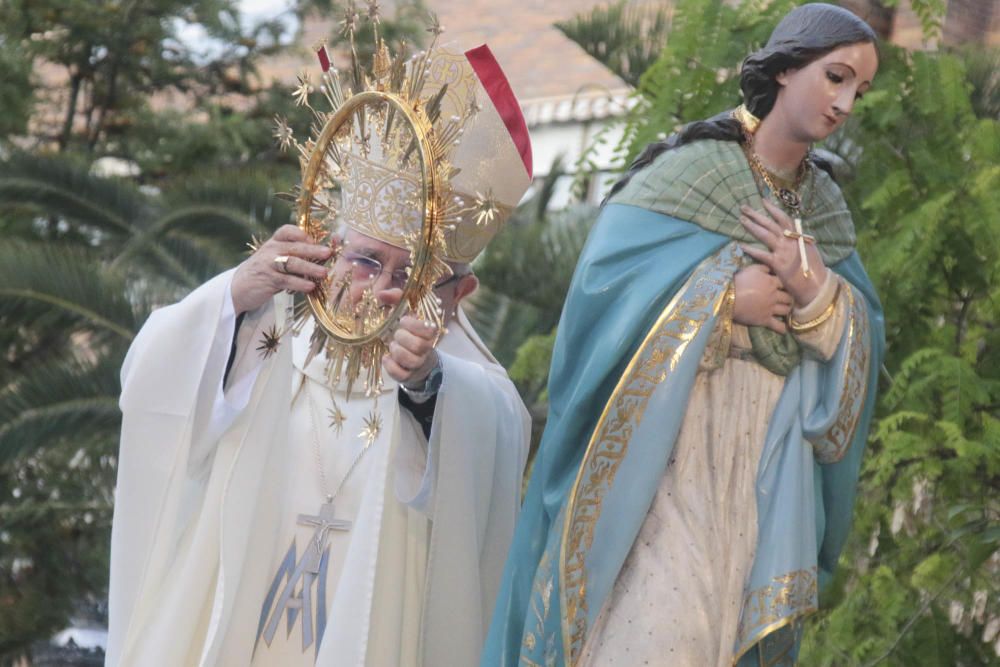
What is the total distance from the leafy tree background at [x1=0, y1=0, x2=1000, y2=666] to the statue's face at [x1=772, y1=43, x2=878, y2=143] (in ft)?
6.21

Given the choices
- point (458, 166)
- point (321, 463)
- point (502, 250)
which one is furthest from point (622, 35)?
point (321, 463)

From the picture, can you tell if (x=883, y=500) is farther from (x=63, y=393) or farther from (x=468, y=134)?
(x=63, y=393)

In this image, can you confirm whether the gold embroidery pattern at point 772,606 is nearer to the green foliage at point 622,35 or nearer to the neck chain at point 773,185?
the neck chain at point 773,185

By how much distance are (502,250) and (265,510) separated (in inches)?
190

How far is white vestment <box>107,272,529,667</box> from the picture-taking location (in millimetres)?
6266

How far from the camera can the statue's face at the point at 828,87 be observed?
17.5 feet

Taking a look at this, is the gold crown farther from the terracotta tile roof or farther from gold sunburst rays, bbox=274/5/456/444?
the terracotta tile roof

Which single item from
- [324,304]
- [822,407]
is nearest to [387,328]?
[324,304]

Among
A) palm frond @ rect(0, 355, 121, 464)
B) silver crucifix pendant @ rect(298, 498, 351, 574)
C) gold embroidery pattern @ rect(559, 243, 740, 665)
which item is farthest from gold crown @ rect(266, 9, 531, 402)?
palm frond @ rect(0, 355, 121, 464)

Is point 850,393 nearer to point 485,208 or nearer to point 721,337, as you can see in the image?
point 721,337

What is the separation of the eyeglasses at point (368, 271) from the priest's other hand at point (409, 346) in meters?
0.33

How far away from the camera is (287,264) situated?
19.6 feet

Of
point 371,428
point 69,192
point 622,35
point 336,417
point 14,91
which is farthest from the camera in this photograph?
point 14,91

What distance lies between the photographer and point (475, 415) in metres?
6.34
